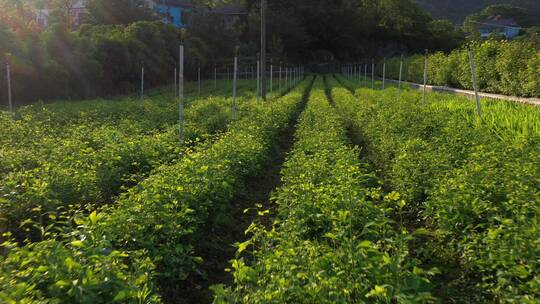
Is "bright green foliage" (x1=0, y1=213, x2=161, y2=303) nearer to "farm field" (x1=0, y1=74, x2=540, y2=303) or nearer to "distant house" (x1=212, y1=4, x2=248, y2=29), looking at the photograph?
"farm field" (x1=0, y1=74, x2=540, y2=303)

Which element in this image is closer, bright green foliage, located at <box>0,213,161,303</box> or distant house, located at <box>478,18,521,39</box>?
bright green foliage, located at <box>0,213,161,303</box>

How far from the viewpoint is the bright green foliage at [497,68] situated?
14.7 metres

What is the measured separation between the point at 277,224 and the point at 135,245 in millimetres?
1951

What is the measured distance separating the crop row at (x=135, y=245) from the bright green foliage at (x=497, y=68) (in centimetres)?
1122

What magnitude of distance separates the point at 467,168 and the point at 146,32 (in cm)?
2880

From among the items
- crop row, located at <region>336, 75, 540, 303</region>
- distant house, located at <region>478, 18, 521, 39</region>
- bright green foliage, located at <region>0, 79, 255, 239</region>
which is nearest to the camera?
crop row, located at <region>336, 75, 540, 303</region>

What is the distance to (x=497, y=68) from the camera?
16.8m

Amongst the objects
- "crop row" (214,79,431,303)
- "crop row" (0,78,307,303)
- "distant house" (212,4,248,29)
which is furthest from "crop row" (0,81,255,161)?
"distant house" (212,4,248,29)

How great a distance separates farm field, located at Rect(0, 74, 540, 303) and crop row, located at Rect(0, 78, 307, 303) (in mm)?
16

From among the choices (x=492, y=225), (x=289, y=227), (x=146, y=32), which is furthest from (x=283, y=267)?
(x=146, y=32)

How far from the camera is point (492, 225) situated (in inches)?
169

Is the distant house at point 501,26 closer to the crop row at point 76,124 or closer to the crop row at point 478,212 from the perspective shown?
the crop row at point 76,124

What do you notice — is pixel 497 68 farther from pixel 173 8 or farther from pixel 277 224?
pixel 173 8

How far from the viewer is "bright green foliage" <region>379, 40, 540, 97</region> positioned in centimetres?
1466
